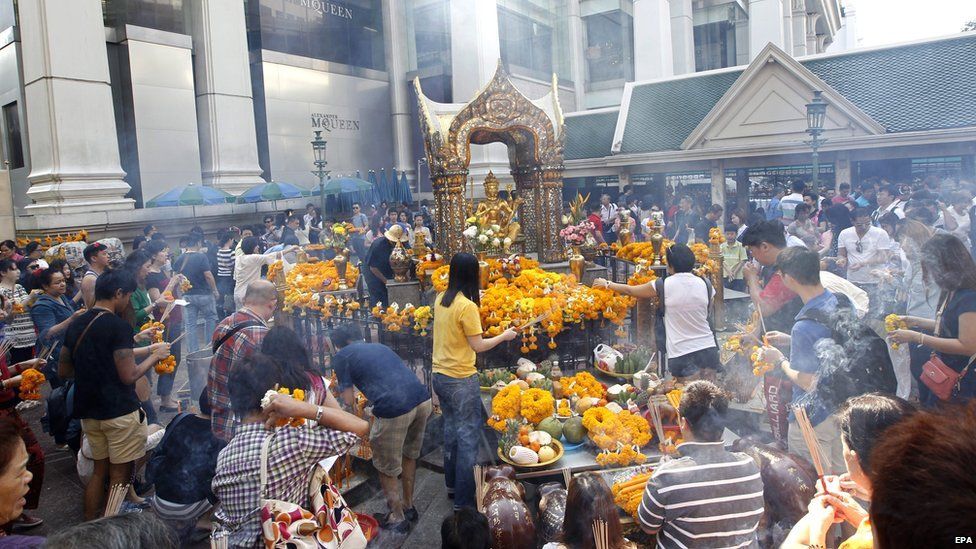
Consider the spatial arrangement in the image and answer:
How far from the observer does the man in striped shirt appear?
8.25ft

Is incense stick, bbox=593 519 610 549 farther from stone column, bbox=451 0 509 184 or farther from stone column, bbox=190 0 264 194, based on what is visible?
stone column, bbox=190 0 264 194

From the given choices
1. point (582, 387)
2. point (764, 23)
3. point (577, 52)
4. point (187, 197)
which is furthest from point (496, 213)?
point (577, 52)

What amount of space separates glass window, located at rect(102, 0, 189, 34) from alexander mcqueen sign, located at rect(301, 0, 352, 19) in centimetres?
435

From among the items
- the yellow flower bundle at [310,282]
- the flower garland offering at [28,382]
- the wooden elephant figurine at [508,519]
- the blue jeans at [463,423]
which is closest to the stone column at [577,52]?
the yellow flower bundle at [310,282]

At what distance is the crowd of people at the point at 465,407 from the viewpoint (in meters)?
2.03

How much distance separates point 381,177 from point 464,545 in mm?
16282

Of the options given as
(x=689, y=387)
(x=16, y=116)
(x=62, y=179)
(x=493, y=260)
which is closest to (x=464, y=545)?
(x=689, y=387)

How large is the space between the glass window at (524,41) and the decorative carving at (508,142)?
16.0 metres

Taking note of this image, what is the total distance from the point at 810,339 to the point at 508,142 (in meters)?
7.02

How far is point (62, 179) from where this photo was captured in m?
12.6

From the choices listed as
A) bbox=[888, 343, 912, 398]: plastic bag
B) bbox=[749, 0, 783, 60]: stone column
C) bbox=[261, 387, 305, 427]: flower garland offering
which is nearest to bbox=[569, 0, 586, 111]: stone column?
bbox=[749, 0, 783, 60]: stone column

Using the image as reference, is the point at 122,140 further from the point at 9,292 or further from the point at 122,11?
the point at 9,292

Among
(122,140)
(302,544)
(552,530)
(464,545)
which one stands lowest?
(552,530)

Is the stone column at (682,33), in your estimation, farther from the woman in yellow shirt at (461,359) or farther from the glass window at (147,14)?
the woman in yellow shirt at (461,359)
